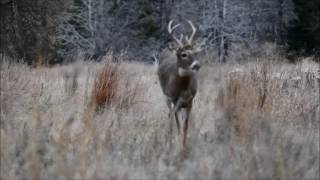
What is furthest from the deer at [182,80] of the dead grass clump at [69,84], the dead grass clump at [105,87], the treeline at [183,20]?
the treeline at [183,20]

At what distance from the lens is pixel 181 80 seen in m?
6.82

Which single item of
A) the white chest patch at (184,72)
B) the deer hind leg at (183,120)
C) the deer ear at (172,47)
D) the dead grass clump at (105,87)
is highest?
the deer ear at (172,47)

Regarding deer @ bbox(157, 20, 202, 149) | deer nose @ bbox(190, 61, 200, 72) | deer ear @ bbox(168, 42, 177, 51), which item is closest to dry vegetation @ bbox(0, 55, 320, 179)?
deer @ bbox(157, 20, 202, 149)

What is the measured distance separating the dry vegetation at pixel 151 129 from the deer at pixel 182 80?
0.58ft

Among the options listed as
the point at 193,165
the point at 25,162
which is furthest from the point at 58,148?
the point at 193,165

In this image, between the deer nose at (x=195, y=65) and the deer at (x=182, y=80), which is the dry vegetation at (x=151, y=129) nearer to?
the deer at (x=182, y=80)

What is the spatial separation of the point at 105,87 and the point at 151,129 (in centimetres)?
128

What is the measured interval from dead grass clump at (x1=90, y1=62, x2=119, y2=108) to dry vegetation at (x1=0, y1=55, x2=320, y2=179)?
1 centimetres

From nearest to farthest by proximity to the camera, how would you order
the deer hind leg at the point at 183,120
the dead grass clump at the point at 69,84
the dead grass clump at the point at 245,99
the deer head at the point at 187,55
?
the dead grass clump at the point at 245,99 < the deer hind leg at the point at 183,120 < the deer head at the point at 187,55 < the dead grass clump at the point at 69,84

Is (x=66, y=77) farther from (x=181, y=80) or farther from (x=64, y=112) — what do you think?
(x=181, y=80)

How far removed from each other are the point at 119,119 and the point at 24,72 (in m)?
2.06

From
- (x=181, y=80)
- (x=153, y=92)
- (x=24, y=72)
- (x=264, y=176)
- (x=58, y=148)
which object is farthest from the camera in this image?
(x=153, y=92)

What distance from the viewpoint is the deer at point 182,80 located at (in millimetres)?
6465

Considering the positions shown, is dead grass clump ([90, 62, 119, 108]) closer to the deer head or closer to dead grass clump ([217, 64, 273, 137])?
the deer head
